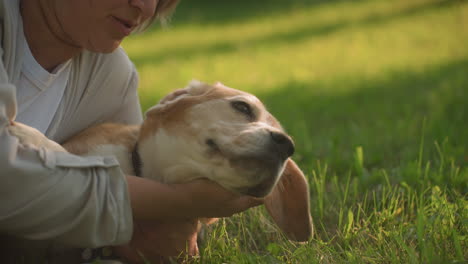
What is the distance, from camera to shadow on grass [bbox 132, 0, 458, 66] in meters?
10.5

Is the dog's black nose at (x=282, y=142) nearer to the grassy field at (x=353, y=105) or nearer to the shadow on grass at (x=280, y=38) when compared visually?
the grassy field at (x=353, y=105)

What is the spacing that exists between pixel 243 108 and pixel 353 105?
4.04m

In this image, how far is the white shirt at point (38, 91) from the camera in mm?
2525

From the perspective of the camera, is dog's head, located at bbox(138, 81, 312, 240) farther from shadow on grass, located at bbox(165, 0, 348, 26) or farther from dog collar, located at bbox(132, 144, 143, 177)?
shadow on grass, located at bbox(165, 0, 348, 26)

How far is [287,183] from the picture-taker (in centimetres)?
247

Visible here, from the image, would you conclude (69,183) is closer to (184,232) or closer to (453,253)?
(184,232)

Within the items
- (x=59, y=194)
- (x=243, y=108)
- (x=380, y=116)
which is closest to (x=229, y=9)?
(x=380, y=116)

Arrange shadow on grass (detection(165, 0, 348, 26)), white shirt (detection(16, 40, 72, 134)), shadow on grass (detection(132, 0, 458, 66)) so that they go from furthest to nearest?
shadow on grass (detection(165, 0, 348, 26)) → shadow on grass (detection(132, 0, 458, 66)) → white shirt (detection(16, 40, 72, 134))

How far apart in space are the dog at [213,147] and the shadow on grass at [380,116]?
117cm

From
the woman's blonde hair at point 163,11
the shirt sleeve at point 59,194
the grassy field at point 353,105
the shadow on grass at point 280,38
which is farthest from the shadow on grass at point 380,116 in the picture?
the shadow on grass at point 280,38

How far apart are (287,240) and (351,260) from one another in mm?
494

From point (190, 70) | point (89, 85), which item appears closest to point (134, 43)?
point (190, 70)

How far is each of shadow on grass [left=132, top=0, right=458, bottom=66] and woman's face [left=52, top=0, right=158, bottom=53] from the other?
293 inches

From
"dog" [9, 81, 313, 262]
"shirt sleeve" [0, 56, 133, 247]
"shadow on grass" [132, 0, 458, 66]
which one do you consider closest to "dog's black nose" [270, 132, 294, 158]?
"dog" [9, 81, 313, 262]
